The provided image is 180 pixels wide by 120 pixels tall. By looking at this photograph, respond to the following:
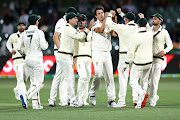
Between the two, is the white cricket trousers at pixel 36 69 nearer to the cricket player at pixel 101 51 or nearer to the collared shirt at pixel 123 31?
the cricket player at pixel 101 51

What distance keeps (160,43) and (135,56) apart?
89 cm

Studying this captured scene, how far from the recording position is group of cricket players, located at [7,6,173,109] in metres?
11.0

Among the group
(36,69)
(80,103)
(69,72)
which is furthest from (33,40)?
(80,103)

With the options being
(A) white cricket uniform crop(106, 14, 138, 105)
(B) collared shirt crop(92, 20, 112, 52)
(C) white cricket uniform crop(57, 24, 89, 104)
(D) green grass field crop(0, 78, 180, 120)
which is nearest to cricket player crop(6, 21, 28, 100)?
(D) green grass field crop(0, 78, 180, 120)

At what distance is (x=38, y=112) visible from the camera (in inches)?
408

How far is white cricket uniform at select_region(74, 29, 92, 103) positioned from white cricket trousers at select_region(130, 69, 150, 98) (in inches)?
47.8

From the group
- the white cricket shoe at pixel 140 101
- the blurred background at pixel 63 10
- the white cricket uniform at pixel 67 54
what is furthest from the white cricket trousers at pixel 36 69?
the blurred background at pixel 63 10

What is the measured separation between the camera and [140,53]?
1096 cm

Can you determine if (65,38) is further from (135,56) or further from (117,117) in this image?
(117,117)

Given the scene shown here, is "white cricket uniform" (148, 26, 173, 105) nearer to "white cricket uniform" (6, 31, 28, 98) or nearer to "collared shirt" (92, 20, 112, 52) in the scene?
"collared shirt" (92, 20, 112, 52)

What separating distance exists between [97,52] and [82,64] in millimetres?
485

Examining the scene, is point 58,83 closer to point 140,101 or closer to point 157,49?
point 140,101

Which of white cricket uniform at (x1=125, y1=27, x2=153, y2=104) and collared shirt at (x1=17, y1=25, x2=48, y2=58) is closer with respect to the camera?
white cricket uniform at (x1=125, y1=27, x2=153, y2=104)

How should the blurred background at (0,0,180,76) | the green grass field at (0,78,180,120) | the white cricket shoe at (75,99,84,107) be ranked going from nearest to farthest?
the green grass field at (0,78,180,120) → the white cricket shoe at (75,99,84,107) → the blurred background at (0,0,180,76)
